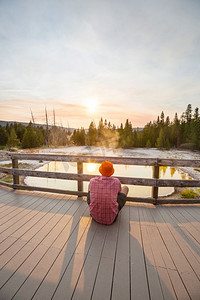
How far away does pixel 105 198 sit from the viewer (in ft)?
9.48

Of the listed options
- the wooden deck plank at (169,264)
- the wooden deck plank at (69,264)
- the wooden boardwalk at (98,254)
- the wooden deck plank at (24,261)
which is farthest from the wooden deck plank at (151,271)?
the wooden deck plank at (24,261)

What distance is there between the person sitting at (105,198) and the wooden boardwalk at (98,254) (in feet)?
0.70

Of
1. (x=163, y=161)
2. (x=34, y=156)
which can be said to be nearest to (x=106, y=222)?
(x=163, y=161)

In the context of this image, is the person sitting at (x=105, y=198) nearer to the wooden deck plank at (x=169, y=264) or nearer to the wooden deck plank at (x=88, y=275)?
the wooden deck plank at (x=88, y=275)

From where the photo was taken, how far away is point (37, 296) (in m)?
1.66

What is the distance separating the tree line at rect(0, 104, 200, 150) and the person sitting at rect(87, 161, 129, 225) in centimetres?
5224

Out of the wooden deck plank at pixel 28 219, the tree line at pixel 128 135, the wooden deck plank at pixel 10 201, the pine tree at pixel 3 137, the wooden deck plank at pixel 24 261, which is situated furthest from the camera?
the pine tree at pixel 3 137

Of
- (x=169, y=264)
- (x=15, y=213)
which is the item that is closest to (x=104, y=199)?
(x=169, y=264)

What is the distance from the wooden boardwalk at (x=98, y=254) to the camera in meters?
1.75

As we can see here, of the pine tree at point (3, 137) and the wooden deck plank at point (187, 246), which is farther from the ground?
the pine tree at point (3, 137)

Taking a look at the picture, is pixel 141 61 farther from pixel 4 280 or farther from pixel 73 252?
pixel 4 280

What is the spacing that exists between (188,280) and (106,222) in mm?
1502

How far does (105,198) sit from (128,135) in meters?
64.5

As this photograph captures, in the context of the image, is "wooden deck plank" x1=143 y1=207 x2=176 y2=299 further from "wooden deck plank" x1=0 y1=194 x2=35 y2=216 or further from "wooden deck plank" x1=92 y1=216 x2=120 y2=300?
"wooden deck plank" x1=0 y1=194 x2=35 y2=216
